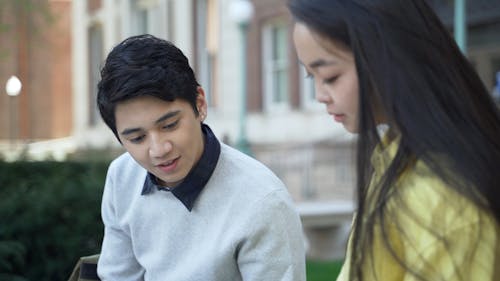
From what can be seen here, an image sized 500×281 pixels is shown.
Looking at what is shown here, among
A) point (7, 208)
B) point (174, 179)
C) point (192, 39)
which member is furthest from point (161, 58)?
point (192, 39)

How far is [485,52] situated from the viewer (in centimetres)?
1538

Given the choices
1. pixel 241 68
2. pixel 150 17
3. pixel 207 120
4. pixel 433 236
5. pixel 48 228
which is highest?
pixel 433 236

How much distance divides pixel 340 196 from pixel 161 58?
1315 centimetres

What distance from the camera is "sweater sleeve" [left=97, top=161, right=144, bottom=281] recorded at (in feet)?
8.13

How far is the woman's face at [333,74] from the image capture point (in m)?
1.45

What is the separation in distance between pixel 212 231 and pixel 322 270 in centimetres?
556

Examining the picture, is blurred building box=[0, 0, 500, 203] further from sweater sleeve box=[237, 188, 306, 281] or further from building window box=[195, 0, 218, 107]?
sweater sleeve box=[237, 188, 306, 281]

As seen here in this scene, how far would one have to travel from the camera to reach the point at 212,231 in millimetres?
2240

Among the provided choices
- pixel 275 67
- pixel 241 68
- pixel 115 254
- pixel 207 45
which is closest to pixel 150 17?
pixel 207 45

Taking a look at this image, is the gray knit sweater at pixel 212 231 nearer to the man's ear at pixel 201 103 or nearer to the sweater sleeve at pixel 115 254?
the sweater sleeve at pixel 115 254

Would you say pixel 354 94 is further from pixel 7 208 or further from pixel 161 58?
pixel 7 208

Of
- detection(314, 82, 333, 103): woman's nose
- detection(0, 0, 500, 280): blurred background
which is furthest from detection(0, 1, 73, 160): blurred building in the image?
detection(314, 82, 333, 103): woman's nose

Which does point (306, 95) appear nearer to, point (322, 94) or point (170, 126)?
point (170, 126)

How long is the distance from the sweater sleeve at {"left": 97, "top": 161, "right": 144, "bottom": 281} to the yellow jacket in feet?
4.01
